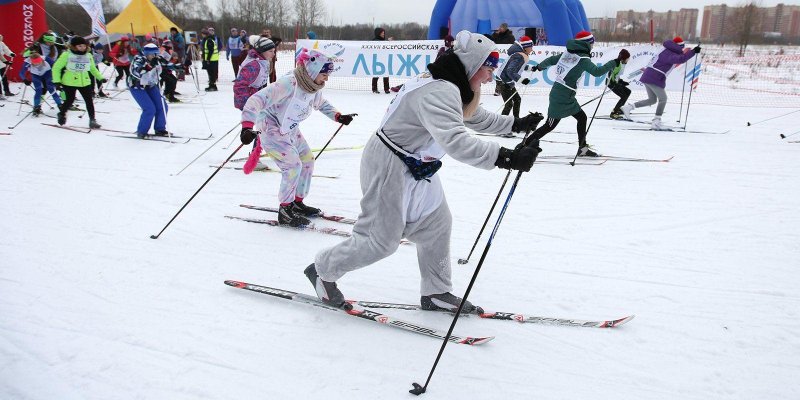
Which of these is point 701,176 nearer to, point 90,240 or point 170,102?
point 90,240

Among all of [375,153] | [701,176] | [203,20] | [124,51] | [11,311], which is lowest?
[11,311]

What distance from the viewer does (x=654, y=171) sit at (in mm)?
6902

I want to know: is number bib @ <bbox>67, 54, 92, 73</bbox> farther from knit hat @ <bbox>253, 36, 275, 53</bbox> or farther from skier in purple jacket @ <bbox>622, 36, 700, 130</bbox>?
skier in purple jacket @ <bbox>622, 36, 700, 130</bbox>

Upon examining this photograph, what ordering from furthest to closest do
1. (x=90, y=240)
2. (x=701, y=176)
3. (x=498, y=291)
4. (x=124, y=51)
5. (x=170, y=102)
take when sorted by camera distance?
1. (x=124, y=51)
2. (x=170, y=102)
3. (x=701, y=176)
4. (x=90, y=240)
5. (x=498, y=291)

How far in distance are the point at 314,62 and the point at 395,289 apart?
7.01 feet

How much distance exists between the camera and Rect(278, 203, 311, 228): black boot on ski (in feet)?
15.7

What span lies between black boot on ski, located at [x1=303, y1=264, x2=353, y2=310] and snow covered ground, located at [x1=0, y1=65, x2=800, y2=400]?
9 centimetres

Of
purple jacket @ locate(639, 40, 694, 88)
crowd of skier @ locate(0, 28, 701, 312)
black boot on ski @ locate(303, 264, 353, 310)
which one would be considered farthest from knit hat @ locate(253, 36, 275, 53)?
purple jacket @ locate(639, 40, 694, 88)

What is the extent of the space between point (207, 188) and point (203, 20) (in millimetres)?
40986

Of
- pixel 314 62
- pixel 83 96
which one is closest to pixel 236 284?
pixel 314 62

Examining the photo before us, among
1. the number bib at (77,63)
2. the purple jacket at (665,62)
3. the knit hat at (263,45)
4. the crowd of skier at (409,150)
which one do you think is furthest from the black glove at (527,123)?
the number bib at (77,63)

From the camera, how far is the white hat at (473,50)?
8.79ft

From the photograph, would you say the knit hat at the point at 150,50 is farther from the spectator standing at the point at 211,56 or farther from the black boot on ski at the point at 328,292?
the spectator standing at the point at 211,56

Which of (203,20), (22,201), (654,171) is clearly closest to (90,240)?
(22,201)
